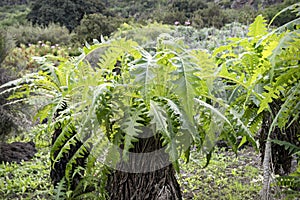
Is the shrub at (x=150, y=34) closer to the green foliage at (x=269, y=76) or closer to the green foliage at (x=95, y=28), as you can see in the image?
the green foliage at (x=269, y=76)

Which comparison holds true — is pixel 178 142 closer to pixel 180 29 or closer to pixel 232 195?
pixel 232 195

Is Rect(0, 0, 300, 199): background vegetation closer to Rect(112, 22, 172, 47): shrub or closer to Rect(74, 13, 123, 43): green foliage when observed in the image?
Rect(112, 22, 172, 47): shrub

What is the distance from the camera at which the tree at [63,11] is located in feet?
54.9

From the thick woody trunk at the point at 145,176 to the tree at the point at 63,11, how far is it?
15.9 meters

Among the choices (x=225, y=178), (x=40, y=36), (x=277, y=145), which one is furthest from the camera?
(x=40, y=36)

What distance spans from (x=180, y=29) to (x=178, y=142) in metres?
7.73

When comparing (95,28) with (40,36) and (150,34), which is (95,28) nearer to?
(40,36)

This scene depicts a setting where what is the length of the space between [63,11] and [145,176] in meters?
16.5

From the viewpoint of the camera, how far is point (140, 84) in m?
1.35

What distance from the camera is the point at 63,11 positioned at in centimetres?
1695

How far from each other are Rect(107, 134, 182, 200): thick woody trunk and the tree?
15917 millimetres

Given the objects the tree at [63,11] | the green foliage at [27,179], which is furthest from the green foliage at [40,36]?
the green foliage at [27,179]

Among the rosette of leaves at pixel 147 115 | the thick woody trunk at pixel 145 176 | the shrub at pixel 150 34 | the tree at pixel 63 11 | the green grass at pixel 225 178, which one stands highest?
the tree at pixel 63 11

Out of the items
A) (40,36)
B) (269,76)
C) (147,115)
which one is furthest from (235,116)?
(40,36)
